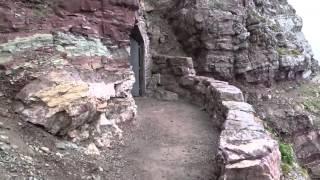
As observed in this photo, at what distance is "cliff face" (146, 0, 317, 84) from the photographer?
47.7 feet

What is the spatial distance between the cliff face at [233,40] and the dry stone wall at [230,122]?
94.6 inches

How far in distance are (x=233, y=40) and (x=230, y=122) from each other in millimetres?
8390

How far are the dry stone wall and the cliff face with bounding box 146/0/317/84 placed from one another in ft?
7.88

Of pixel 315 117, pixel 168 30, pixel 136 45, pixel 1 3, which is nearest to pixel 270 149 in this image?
pixel 1 3

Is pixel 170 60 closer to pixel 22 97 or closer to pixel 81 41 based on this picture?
pixel 81 41

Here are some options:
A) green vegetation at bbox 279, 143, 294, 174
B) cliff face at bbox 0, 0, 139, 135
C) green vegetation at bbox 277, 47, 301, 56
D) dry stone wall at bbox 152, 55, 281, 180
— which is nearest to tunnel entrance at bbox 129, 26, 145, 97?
dry stone wall at bbox 152, 55, 281, 180

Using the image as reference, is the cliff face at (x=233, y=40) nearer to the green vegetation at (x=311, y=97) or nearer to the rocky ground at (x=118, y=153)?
the green vegetation at (x=311, y=97)

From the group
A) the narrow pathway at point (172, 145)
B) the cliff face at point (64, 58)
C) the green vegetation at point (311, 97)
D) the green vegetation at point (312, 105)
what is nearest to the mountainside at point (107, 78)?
the cliff face at point (64, 58)

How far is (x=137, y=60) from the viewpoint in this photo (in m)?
12.6

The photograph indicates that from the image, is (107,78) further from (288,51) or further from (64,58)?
(288,51)

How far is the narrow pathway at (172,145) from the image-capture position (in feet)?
20.6

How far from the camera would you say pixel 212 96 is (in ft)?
31.6

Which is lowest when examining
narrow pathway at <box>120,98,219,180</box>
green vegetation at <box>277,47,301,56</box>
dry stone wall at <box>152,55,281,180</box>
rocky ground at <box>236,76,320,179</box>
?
rocky ground at <box>236,76,320,179</box>

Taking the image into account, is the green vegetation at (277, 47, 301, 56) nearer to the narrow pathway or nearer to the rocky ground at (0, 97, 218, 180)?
the narrow pathway
